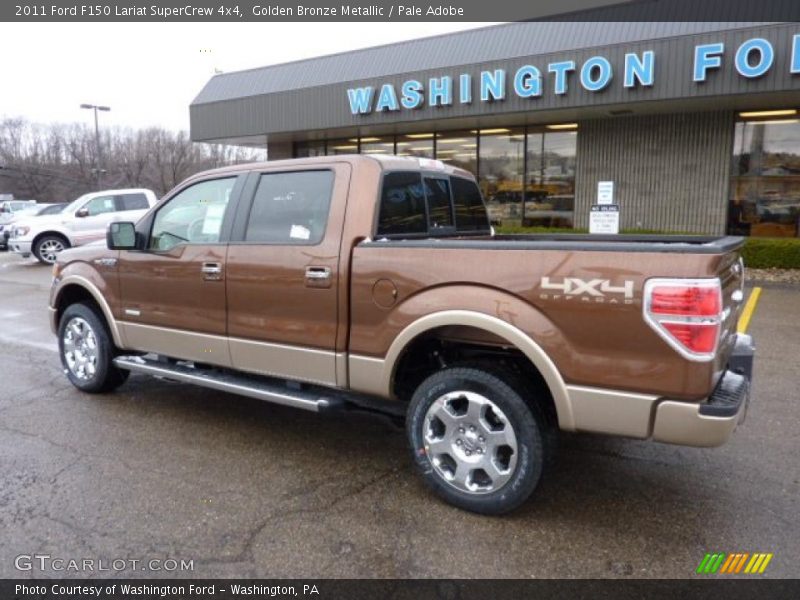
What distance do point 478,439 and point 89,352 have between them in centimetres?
380

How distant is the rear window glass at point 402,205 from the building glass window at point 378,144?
15.1m

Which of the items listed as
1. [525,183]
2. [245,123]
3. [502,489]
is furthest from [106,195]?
[502,489]

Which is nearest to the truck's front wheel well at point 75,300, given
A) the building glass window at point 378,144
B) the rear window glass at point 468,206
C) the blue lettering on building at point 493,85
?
the rear window glass at point 468,206

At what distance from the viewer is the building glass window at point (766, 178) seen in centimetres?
1403

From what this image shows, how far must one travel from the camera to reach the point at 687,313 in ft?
9.09

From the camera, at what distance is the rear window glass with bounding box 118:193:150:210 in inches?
645

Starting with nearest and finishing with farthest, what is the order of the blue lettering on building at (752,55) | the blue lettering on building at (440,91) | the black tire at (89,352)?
the black tire at (89,352), the blue lettering on building at (752,55), the blue lettering on building at (440,91)

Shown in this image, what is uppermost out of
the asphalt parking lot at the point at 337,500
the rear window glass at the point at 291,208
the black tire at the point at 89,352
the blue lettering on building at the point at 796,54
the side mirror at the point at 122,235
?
the blue lettering on building at the point at 796,54

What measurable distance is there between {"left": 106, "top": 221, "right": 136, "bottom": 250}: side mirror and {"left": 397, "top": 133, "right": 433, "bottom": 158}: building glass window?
1411 centimetres

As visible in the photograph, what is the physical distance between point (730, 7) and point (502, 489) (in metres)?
13.1

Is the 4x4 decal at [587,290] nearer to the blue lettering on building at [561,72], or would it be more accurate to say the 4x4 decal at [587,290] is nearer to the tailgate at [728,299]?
the tailgate at [728,299]

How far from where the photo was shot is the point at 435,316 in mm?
3410

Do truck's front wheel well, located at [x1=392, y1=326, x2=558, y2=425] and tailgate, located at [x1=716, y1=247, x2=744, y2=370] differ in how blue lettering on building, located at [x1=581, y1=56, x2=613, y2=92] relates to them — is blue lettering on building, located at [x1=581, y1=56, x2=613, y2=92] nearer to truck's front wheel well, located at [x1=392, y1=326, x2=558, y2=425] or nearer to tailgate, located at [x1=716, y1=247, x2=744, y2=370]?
tailgate, located at [x1=716, y1=247, x2=744, y2=370]

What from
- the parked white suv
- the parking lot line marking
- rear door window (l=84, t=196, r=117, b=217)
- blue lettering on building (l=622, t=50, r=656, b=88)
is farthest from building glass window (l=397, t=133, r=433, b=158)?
the parking lot line marking
